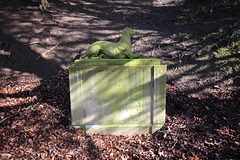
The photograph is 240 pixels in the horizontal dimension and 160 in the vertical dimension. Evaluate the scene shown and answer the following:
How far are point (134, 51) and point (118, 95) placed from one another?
3504 mm

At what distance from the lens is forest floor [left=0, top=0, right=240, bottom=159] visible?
3.14m

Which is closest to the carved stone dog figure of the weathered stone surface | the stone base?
the weathered stone surface

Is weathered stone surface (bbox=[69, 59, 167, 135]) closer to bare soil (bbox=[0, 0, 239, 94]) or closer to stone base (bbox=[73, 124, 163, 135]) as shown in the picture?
stone base (bbox=[73, 124, 163, 135])

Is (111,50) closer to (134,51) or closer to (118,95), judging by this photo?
(118,95)

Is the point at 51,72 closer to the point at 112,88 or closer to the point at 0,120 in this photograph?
the point at 0,120

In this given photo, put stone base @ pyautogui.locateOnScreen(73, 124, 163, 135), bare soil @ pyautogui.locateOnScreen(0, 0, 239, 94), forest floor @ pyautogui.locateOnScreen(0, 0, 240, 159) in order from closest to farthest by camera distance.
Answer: forest floor @ pyautogui.locateOnScreen(0, 0, 240, 159) < stone base @ pyautogui.locateOnScreen(73, 124, 163, 135) < bare soil @ pyautogui.locateOnScreen(0, 0, 239, 94)

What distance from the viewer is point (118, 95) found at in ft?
10.9

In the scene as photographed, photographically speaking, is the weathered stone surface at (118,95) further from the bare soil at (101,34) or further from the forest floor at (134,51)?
the bare soil at (101,34)

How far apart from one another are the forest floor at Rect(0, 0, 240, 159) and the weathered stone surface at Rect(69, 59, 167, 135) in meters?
0.28

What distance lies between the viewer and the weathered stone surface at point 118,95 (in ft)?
10.6

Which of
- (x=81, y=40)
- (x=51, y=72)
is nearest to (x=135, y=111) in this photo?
(x=51, y=72)

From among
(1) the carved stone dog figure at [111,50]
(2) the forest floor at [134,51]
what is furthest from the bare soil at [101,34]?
(1) the carved stone dog figure at [111,50]

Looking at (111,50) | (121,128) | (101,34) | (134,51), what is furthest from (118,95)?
(101,34)

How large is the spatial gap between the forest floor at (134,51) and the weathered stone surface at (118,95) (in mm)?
281
